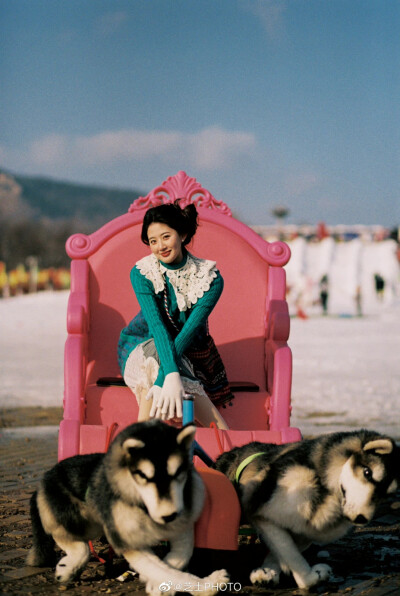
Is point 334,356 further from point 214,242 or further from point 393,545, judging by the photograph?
point 393,545

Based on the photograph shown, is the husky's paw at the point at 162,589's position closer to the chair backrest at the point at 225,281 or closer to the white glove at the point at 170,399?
the white glove at the point at 170,399

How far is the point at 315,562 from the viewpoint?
11.1 ft

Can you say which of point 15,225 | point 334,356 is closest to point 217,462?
point 334,356

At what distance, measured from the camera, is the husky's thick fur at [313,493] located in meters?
2.73

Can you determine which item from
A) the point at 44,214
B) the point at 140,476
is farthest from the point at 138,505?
the point at 44,214

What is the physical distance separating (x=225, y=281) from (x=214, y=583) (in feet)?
8.57

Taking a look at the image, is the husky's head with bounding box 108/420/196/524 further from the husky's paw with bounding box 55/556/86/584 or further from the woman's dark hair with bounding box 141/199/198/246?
the woman's dark hair with bounding box 141/199/198/246

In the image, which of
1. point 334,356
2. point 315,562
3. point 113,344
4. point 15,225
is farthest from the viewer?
point 15,225

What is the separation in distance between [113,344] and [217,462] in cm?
157

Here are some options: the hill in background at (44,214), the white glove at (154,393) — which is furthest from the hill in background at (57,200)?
the white glove at (154,393)

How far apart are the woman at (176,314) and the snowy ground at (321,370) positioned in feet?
9.62

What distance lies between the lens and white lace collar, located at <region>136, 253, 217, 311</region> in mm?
3975

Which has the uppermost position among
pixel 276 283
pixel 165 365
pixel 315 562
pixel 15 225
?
pixel 15 225

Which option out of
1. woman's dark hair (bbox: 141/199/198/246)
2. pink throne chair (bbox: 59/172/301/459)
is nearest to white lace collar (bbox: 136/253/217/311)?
woman's dark hair (bbox: 141/199/198/246)
